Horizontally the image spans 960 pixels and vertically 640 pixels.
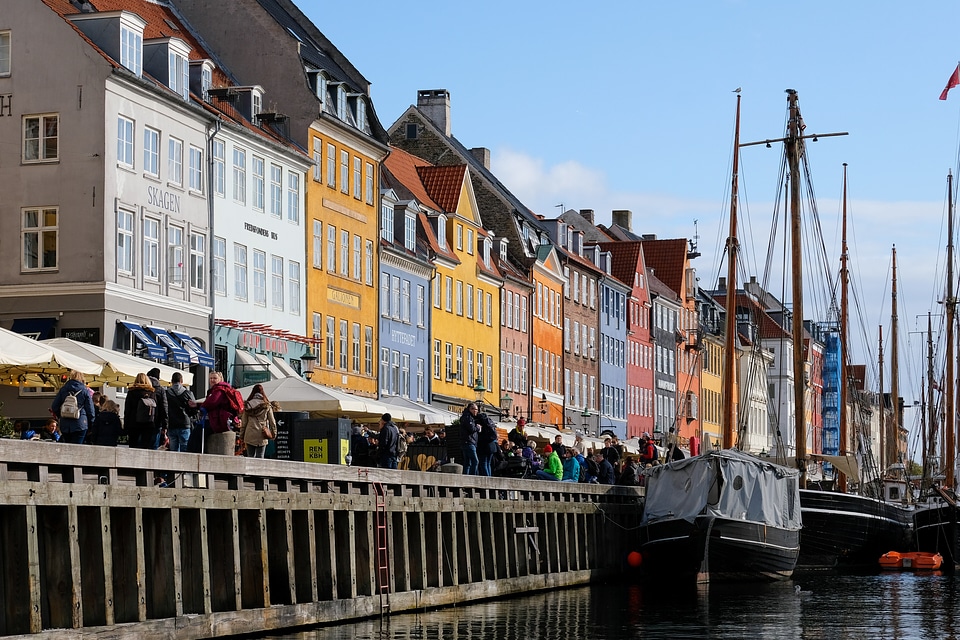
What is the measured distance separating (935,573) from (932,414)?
14966mm

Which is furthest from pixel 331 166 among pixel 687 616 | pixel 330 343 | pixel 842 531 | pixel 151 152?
pixel 687 616

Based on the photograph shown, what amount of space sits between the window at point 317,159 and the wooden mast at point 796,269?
14.1 m

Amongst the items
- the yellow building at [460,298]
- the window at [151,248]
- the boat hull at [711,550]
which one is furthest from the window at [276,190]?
the boat hull at [711,550]

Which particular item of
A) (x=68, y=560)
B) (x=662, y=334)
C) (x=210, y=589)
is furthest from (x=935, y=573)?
(x=662, y=334)

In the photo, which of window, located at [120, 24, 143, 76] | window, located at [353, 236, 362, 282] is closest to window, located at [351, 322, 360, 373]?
window, located at [353, 236, 362, 282]

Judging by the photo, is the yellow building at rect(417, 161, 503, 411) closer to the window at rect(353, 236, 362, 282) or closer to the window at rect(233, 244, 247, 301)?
the window at rect(353, 236, 362, 282)

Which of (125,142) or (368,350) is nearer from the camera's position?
(125,142)

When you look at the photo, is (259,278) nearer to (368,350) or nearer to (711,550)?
(368,350)

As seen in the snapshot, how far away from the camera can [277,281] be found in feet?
166

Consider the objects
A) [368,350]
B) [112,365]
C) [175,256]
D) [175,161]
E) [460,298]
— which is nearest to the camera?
[112,365]

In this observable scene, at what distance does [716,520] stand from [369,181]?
997 inches

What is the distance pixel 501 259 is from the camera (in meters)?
76.4

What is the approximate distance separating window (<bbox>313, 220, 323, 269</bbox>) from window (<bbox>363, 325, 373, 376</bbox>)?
4.67m

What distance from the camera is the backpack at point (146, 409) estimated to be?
72.9 ft
